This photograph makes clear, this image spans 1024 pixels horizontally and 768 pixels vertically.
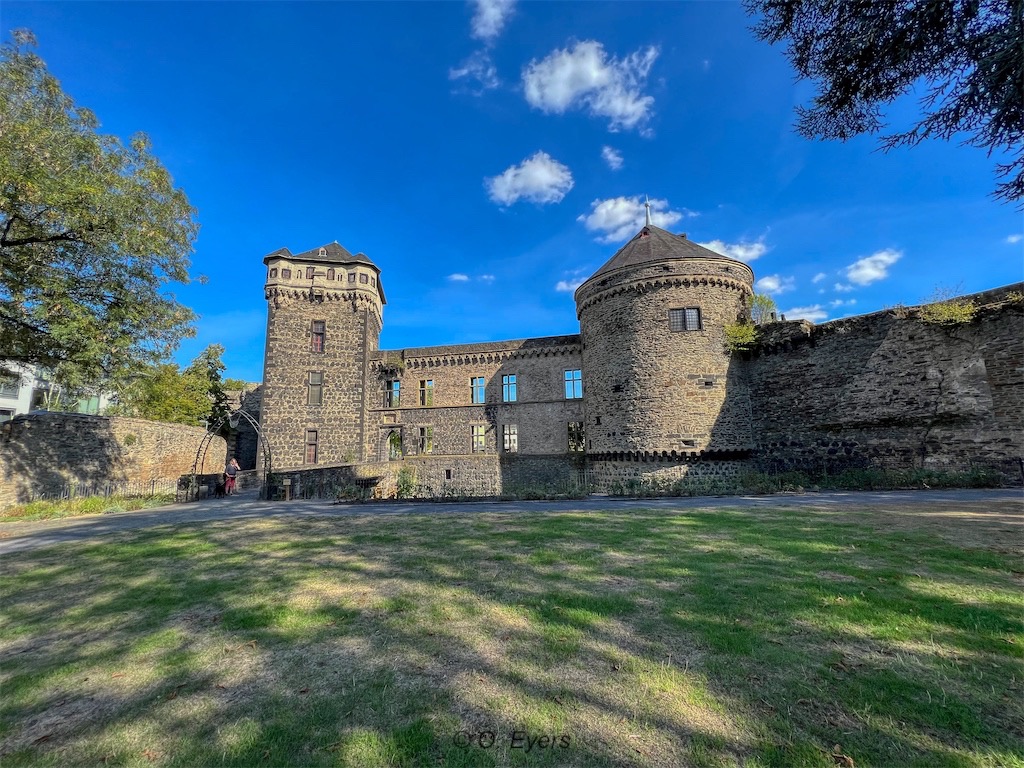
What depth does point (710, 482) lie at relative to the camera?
17484 mm

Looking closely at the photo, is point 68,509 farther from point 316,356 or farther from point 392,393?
point 392,393

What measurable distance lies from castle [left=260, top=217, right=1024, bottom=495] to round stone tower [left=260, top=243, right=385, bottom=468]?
85mm

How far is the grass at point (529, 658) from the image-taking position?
2.22m

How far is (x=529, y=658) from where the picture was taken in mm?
3088

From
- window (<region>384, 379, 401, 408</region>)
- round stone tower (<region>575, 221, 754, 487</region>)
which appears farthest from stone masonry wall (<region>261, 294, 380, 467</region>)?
round stone tower (<region>575, 221, 754, 487</region>)

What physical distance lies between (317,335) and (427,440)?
373 inches

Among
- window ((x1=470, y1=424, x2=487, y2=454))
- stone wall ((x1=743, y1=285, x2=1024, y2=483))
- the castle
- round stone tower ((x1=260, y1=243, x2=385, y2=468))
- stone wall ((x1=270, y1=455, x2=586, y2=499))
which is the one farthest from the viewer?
window ((x1=470, y1=424, x2=487, y2=454))

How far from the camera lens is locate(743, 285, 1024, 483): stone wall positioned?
12578mm

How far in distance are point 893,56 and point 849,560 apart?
783 centimetres

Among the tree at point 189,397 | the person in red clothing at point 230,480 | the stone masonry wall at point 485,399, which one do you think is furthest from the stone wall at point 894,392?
the tree at point 189,397

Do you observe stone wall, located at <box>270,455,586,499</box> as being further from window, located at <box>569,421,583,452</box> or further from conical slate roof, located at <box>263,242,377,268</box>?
conical slate roof, located at <box>263,242,377,268</box>

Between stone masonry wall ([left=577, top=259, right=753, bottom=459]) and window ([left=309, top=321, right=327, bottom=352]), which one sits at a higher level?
window ([left=309, top=321, right=327, bottom=352])

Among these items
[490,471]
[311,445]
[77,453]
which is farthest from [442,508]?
[311,445]

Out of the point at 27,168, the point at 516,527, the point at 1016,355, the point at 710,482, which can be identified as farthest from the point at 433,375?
the point at 1016,355
